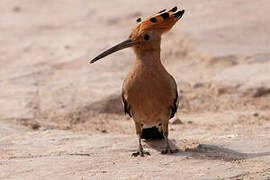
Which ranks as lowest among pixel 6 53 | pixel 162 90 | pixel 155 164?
pixel 155 164

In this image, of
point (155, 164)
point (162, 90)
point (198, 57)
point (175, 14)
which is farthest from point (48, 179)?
point (198, 57)

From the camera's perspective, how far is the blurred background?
684cm

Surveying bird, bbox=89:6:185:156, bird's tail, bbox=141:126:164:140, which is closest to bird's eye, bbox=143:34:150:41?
bird, bbox=89:6:185:156

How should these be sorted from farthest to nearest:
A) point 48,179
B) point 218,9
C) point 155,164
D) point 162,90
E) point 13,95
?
point 218,9 → point 13,95 → point 162,90 → point 155,164 → point 48,179

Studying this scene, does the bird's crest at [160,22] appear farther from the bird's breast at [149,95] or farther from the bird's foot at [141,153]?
the bird's foot at [141,153]

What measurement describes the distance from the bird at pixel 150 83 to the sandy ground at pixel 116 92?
11.8 inches

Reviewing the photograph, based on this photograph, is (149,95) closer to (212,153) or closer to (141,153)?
(141,153)

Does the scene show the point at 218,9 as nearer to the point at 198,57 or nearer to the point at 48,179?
the point at 198,57

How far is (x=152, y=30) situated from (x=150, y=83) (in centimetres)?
48

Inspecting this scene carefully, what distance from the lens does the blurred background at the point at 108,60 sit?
6840mm

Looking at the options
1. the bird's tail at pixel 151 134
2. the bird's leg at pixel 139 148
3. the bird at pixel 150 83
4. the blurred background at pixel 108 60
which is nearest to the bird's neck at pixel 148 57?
the bird at pixel 150 83

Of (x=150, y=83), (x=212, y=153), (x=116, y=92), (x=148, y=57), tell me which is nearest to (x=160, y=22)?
(x=148, y=57)

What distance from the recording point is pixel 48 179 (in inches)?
170

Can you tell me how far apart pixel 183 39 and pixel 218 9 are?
1.47 metres
